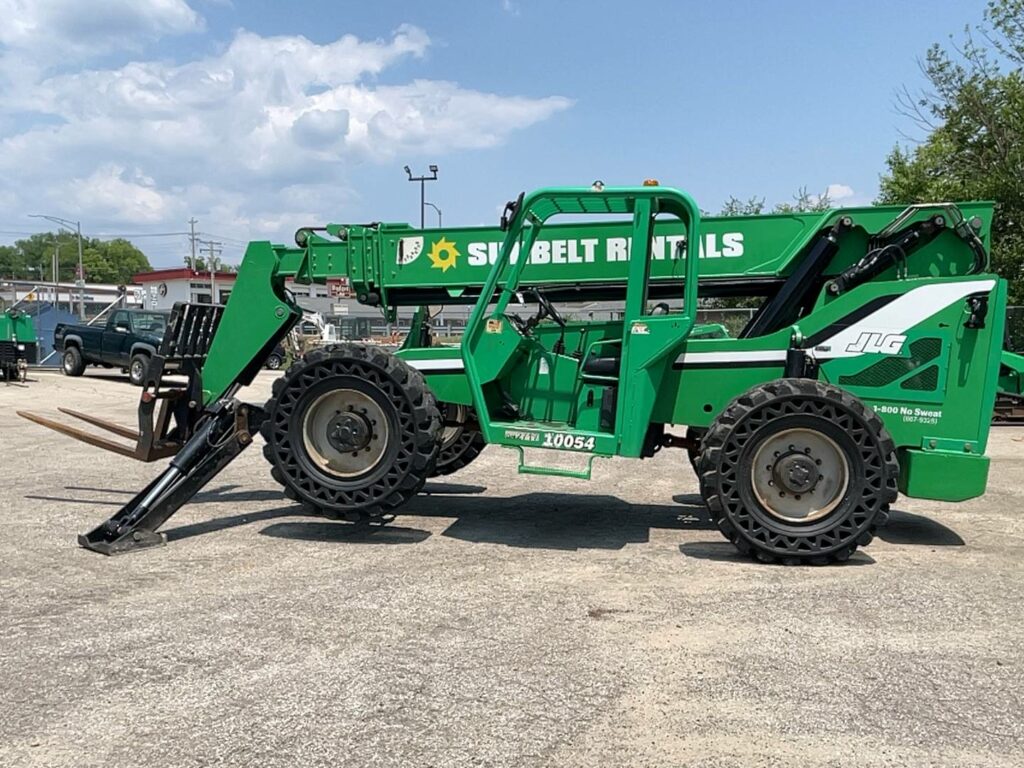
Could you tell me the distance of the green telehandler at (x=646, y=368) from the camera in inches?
226

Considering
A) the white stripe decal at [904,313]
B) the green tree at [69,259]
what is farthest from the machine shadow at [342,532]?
the green tree at [69,259]

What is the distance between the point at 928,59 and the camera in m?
18.8

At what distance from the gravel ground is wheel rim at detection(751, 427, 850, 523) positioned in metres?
0.44

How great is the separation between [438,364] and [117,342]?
1962cm

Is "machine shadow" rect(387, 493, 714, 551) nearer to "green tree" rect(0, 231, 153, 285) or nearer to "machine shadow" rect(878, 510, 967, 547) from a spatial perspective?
"machine shadow" rect(878, 510, 967, 547)

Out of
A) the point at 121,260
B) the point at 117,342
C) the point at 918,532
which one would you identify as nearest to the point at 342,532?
the point at 918,532

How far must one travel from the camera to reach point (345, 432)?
6.39m

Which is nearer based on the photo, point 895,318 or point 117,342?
point 895,318

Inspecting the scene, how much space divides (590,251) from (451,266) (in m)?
1.12

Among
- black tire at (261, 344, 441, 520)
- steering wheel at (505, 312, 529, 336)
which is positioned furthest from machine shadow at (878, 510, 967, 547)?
black tire at (261, 344, 441, 520)

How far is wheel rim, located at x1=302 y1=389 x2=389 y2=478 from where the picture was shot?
21.0ft

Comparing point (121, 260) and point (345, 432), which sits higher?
point (121, 260)

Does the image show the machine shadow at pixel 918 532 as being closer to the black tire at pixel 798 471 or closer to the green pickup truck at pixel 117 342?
the black tire at pixel 798 471

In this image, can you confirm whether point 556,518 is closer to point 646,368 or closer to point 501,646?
point 646,368
